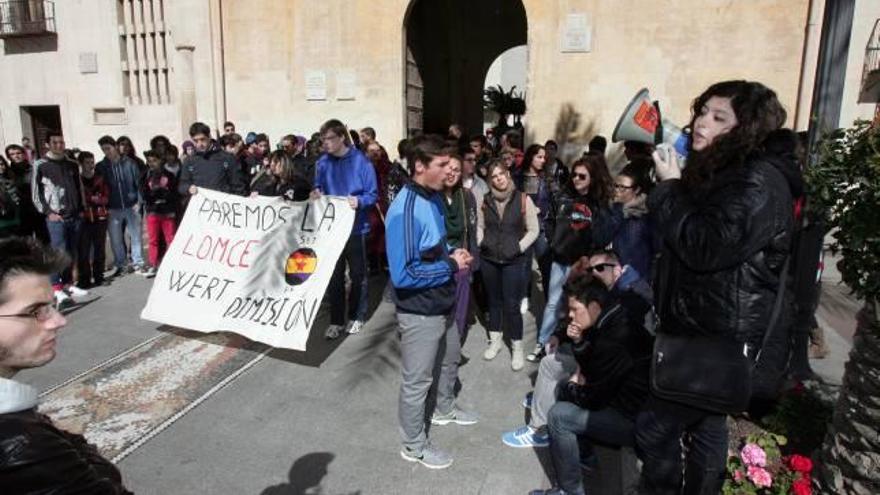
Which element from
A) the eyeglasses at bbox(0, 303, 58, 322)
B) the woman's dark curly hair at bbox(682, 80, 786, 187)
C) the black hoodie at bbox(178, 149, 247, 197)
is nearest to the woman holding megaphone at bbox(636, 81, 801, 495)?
the woman's dark curly hair at bbox(682, 80, 786, 187)

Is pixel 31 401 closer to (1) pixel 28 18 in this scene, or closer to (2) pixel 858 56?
(2) pixel 858 56

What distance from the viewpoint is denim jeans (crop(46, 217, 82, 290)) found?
6.68 metres

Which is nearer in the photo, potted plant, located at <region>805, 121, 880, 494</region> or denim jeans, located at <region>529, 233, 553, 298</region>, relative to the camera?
potted plant, located at <region>805, 121, 880, 494</region>

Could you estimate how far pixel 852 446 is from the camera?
2656 millimetres

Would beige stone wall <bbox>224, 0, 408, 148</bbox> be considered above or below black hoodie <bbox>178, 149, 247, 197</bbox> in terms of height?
above

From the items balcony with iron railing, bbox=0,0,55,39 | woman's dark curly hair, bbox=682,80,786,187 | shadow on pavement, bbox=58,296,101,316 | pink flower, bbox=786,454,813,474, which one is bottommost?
shadow on pavement, bbox=58,296,101,316

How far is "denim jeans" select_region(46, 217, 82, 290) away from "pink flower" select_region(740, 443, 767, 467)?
6.88 meters

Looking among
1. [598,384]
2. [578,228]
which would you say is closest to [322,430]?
[598,384]

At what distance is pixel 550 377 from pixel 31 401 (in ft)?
9.50

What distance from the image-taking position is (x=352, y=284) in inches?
235

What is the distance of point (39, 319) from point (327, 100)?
11538 millimetres

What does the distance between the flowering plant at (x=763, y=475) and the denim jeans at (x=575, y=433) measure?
1.91 feet

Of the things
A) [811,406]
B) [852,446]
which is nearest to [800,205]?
[811,406]

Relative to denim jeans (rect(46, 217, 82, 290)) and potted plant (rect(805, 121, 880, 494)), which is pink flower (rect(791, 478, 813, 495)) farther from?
denim jeans (rect(46, 217, 82, 290))
